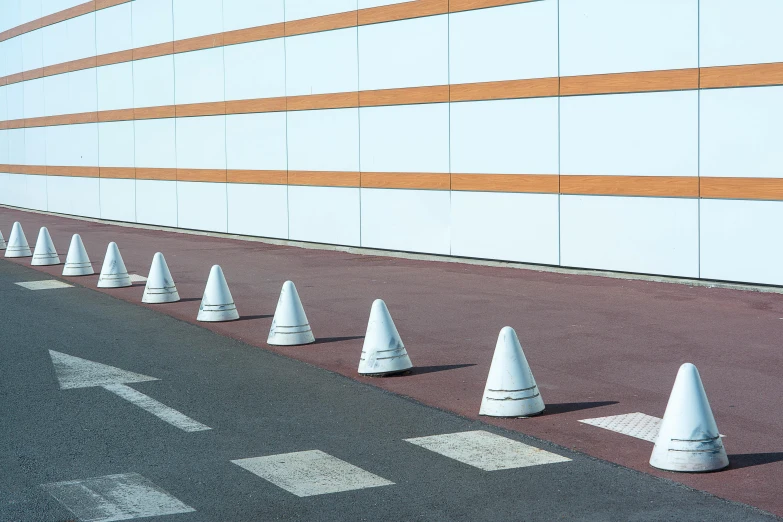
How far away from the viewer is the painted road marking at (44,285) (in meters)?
15.6

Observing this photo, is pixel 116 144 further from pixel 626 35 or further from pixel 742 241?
pixel 742 241

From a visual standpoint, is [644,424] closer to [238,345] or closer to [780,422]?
[780,422]

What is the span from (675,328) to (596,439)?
4.52 m

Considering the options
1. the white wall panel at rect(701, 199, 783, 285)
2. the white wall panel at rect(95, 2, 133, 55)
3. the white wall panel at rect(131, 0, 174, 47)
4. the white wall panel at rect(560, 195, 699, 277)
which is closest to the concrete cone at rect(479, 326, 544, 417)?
the white wall panel at rect(701, 199, 783, 285)

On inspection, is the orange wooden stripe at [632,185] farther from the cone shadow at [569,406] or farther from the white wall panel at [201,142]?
the white wall panel at [201,142]

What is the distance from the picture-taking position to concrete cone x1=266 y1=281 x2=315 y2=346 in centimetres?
1055

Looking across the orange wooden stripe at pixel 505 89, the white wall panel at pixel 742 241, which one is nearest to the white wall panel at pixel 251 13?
the orange wooden stripe at pixel 505 89

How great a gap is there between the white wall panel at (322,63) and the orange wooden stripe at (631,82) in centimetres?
546

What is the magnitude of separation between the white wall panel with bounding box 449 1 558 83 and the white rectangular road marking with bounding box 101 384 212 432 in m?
9.47

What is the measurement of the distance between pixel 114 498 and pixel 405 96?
13.8 m

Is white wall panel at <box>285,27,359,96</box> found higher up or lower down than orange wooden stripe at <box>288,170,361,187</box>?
higher up

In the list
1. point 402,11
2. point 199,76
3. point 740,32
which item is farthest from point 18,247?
point 740,32

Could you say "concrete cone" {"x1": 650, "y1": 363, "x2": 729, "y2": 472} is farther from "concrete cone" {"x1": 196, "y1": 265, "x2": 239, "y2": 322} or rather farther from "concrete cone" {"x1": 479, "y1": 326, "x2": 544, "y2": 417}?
"concrete cone" {"x1": 196, "y1": 265, "x2": 239, "y2": 322}

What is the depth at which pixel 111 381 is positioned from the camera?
8.99m
